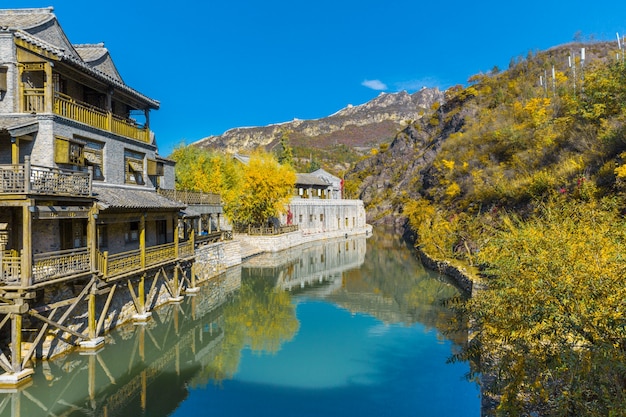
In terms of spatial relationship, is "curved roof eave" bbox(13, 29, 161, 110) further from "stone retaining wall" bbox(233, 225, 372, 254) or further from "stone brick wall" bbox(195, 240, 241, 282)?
"stone retaining wall" bbox(233, 225, 372, 254)

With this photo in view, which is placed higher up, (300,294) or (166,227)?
(166,227)

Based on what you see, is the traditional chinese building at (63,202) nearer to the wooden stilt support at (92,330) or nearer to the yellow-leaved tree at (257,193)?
the wooden stilt support at (92,330)

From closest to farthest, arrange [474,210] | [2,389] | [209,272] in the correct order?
1. [2,389]
2. [209,272]
3. [474,210]

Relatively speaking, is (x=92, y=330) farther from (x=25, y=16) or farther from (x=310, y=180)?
(x=310, y=180)

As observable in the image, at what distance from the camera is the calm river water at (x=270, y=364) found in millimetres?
12938

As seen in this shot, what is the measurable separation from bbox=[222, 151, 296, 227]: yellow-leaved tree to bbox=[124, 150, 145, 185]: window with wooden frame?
21987 mm

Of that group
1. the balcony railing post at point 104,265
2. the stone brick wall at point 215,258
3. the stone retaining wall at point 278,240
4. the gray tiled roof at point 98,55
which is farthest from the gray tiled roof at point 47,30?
the stone retaining wall at point 278,240

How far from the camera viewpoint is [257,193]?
156ft

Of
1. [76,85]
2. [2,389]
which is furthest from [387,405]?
[76,85]

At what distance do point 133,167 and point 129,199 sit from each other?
10.2 feet

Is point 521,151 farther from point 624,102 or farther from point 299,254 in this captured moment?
point 299,254

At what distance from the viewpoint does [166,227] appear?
86.5 feet

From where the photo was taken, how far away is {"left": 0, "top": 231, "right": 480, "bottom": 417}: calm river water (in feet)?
42.4

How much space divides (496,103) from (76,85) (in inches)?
2822
